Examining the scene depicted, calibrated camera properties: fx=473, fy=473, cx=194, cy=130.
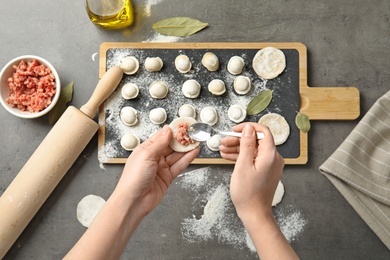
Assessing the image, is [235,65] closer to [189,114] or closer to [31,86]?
[189,114]

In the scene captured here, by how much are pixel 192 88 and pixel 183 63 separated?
0.29 feet

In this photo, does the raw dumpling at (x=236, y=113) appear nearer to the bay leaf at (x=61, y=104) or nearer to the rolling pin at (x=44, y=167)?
the rolling pin at (x=44, y=167)

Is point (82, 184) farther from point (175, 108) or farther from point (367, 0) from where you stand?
point (367, 0)

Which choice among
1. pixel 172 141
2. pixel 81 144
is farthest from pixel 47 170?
pixel 172 141

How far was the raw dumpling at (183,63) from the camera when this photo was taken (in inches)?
60.6

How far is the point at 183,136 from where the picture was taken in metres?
1.44

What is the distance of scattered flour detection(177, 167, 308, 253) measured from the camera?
1551mm

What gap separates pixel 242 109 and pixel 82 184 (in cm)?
59

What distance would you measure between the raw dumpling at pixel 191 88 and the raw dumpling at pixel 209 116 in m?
0.06

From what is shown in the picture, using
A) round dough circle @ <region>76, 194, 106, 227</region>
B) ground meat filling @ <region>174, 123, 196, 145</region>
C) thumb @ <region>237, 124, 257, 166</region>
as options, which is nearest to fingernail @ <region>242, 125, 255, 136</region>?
thumb @ <region>237, 124, 257, 166</region>

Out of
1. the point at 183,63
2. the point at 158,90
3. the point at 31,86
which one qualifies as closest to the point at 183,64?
the point at 183,63

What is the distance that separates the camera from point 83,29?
162cm

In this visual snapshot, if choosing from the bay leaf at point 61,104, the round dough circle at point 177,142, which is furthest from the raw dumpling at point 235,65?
the bay leaf at point 61,104

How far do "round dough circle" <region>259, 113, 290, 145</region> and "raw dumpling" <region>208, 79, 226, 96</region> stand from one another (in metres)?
0.16
